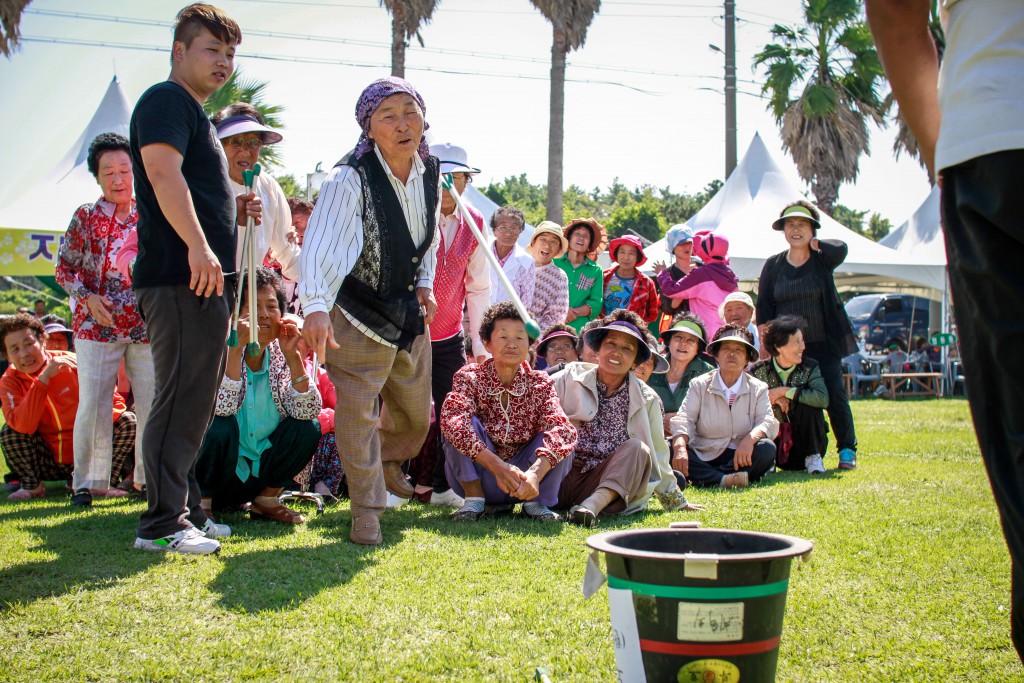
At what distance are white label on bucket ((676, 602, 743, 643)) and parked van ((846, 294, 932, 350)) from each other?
23949mm

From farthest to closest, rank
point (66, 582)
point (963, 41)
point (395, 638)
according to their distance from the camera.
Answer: point (66, 582) < point (395, 638) < point (963, 41)

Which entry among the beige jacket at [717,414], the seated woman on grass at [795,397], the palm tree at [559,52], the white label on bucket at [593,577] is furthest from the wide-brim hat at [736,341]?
the palm tree at [559,52]

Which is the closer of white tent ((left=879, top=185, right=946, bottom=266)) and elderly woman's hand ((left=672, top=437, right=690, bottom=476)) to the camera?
elderly woman's hand ((left=672, top=437, right=690, bottom=476))

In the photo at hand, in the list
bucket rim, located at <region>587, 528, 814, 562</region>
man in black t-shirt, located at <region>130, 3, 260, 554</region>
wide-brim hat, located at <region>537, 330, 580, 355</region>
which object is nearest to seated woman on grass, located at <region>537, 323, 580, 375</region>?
wide-brim hat, located at <region>537, 330, 580, 355</region>

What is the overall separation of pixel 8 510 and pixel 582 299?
501 centimetres

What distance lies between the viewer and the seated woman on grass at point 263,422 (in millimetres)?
4812

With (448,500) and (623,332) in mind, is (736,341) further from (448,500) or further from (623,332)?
(448,500)

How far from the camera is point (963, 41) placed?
5.97ft

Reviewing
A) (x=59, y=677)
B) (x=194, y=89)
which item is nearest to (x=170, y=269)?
(x=194, y=89)

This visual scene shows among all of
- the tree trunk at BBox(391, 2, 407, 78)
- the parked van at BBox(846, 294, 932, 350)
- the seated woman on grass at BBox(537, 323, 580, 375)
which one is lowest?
the seated woman on grass at BBox(537, 323, 580, 375)

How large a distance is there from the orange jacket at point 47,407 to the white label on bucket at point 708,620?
16.7ft

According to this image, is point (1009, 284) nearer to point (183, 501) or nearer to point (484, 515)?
point (183, 501)

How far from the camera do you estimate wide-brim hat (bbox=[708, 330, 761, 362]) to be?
7109 millimetres

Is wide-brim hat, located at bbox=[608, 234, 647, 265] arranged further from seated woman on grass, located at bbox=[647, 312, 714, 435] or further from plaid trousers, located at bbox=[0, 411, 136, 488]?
plaid trousers, located at bbox=[0, 411, 136, 488]
